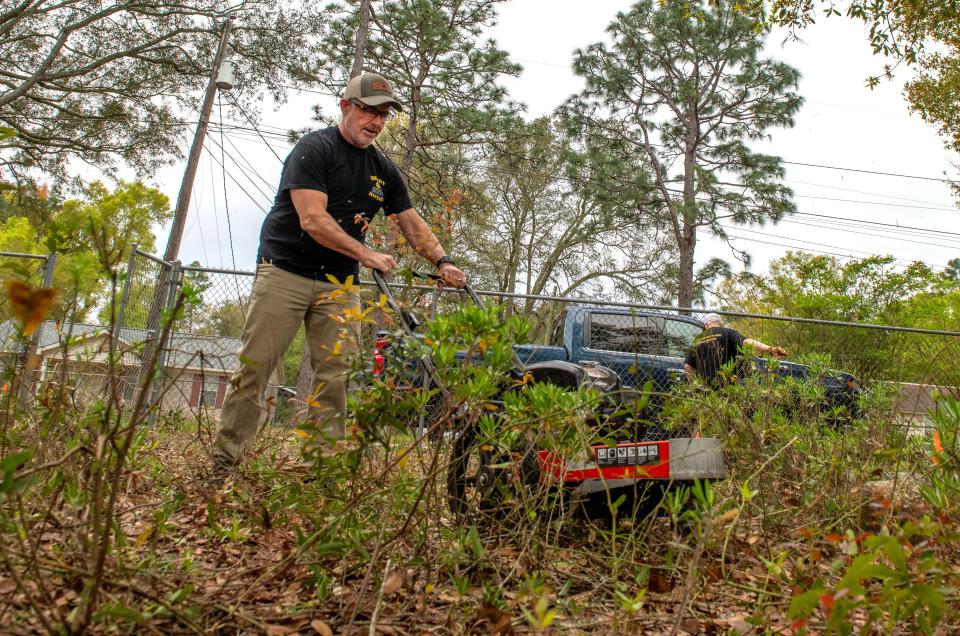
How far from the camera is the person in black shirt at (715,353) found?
4.79 metres

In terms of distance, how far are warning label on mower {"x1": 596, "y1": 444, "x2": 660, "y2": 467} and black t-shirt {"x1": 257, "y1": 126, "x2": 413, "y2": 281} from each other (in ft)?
5.22

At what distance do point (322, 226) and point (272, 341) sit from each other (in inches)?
27.0

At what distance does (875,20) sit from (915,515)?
6872 millimetres

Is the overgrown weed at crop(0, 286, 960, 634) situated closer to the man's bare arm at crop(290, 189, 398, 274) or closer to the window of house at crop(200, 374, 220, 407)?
the window of house at crop(200, 374, 220, 407)

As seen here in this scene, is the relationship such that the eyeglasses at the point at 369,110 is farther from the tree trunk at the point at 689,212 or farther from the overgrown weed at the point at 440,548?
the tree trunk at the point at 689,212

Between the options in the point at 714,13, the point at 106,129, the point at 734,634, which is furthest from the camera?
the point at 714,13

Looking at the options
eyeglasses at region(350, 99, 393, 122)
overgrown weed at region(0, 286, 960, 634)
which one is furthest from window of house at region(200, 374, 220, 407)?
eyeglasses at region(350, 99, 393, 122)

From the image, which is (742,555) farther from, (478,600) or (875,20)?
(875,20)

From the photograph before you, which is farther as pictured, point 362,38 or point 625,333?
point 362,38

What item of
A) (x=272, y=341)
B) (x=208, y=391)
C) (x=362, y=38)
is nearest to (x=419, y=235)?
(x=272, y=341)

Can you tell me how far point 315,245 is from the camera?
3438 mm

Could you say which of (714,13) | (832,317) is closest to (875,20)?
(832,317)

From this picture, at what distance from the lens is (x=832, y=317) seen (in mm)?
15773

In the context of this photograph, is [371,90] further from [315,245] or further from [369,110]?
[315,245]
